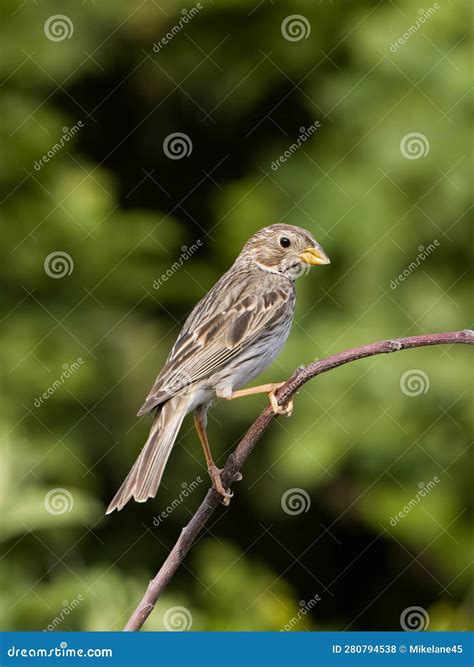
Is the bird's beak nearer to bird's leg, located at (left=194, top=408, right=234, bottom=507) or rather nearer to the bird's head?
the bird's head

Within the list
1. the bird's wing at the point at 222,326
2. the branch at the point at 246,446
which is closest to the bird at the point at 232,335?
the bird's wing at the point at 222,326

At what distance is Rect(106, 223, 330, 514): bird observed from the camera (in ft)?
12.3

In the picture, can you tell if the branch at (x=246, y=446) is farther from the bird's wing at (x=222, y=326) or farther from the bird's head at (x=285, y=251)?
the bird's head at (x=285, y=251)

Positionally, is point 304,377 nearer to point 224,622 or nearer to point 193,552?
point 224,622

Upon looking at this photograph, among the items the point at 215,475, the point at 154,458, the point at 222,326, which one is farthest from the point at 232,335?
the point at 215,475

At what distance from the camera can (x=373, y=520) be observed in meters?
6.12

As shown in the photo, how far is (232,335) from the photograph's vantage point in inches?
158

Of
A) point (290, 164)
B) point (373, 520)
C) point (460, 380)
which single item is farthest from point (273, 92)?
point (373, 520)

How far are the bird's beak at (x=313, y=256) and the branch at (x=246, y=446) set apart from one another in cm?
138

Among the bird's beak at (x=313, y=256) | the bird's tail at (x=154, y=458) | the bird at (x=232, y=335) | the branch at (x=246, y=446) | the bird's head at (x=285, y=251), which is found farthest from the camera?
the bird's head at (x=285, y=251)

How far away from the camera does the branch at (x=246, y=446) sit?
2252mm

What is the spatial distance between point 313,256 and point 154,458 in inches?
43.7

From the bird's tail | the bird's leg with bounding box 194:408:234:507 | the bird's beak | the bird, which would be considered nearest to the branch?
the bird's leg with bounding box 194:408:234:507

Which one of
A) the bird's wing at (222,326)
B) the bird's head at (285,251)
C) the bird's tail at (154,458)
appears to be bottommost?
the bird's tail at (154,458)
